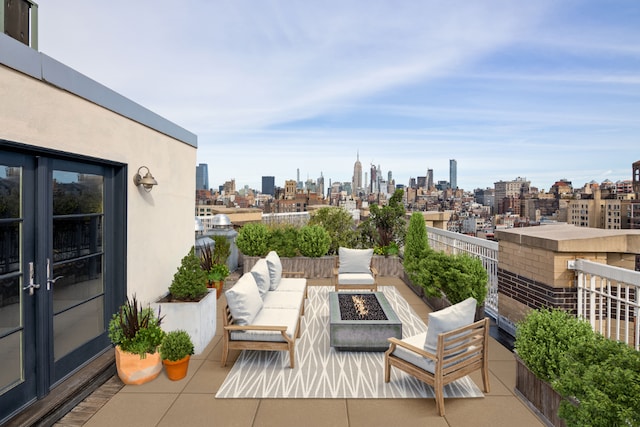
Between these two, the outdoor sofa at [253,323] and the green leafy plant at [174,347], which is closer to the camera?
the green leafy plant at [174,347]

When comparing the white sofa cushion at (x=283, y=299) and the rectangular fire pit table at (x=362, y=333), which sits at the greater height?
the white sofa cushion at (x=283, y=299)

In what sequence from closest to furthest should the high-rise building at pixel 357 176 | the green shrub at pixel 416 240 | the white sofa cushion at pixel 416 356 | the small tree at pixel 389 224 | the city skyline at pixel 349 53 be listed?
the white sofa cushion at pixel 416 356 < the city skyline at pixel 349 53 < the green shrub at pixel 416 240 < the small tree at pixel 389 224 < the high-rise building at pixel 357 176

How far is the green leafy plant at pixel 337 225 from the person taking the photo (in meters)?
10.5

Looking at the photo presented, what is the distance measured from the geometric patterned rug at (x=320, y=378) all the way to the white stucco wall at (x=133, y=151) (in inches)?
71.8

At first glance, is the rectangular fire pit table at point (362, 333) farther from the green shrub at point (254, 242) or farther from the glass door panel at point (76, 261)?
the green shrub at point (254, 242)

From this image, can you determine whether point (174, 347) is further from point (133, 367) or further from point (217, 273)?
point (217, 273)

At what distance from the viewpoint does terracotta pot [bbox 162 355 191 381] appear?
3.76 meters

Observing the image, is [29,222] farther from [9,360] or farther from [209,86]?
[209,86]

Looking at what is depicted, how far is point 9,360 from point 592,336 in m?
4.59

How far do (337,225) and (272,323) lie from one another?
6.74m

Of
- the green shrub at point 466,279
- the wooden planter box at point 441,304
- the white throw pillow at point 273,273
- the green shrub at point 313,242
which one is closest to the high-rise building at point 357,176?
the green shrub at point 313,242

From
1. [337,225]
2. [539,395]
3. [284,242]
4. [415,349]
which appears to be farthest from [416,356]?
[337,225]

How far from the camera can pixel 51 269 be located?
10.7ft

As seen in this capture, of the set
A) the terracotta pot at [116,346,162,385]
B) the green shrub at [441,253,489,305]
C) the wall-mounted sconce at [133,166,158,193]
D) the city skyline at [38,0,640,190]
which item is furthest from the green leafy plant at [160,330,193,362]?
the green shrub at [441,253,489,305]
